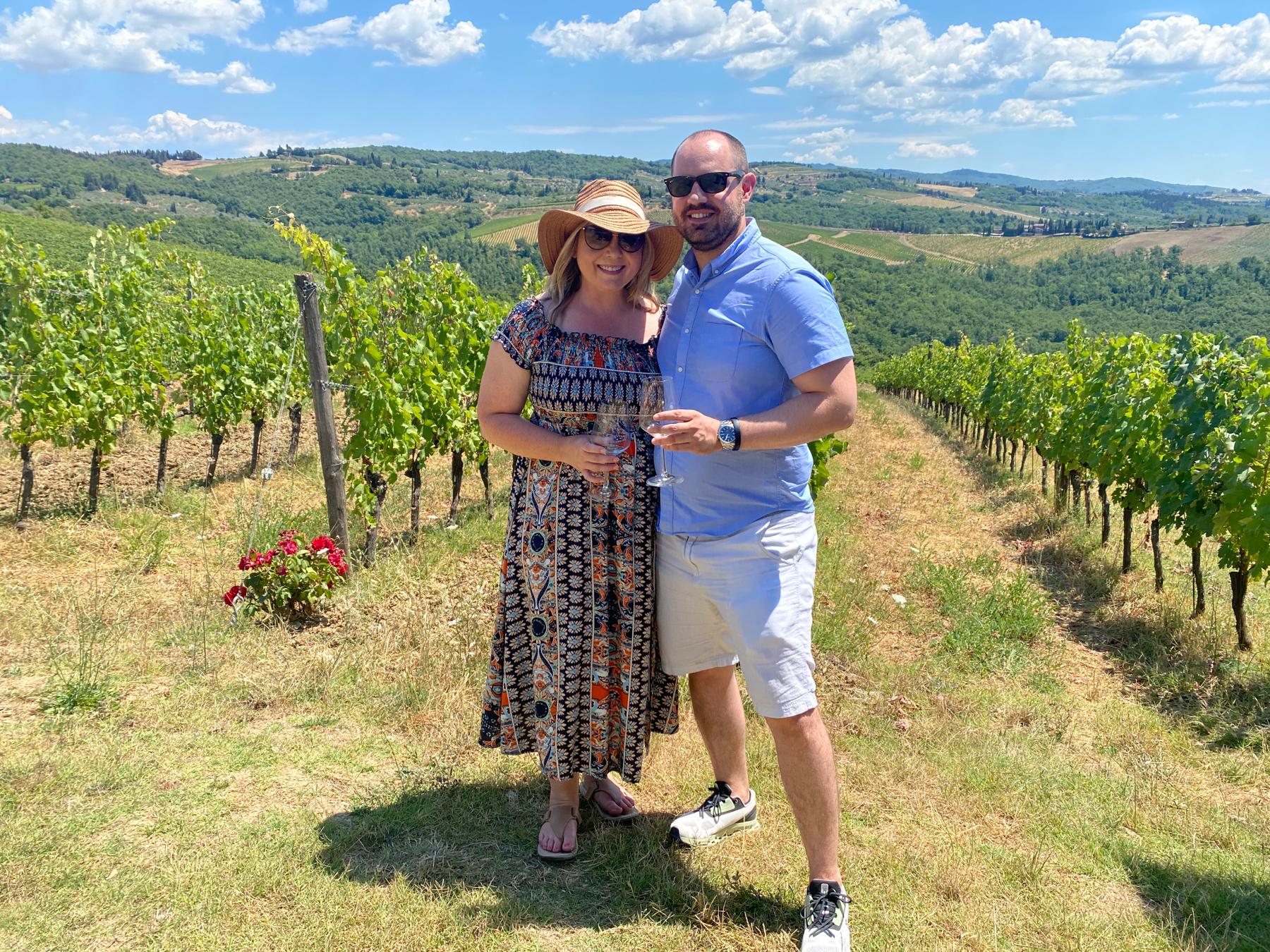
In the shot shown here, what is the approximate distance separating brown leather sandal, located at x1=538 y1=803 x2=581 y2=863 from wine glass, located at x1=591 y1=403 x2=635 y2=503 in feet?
4.14

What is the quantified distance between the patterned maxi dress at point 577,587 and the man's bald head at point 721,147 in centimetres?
59

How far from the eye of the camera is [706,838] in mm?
2873

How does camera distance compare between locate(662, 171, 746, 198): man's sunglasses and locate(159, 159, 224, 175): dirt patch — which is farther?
locate(159, 159, 224, 175): dirt patch

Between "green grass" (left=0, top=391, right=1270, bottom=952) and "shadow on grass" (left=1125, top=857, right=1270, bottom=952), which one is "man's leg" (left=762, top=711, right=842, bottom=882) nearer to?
"green grass" (left=0, top=391, right=1270, bottom=952)

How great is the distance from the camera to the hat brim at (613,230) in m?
2.46

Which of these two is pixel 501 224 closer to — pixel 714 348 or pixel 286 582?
pixel 286 582

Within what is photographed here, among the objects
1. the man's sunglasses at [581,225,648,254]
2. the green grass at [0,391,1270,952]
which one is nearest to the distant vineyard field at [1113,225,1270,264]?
the green grass at [0,391,1270,952]

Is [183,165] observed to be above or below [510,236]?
above

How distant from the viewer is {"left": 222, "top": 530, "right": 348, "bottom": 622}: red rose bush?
485 cm

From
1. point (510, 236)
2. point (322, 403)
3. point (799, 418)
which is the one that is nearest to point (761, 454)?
point (799, 418)

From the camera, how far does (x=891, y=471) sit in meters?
13.3

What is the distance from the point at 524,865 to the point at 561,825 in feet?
0.58

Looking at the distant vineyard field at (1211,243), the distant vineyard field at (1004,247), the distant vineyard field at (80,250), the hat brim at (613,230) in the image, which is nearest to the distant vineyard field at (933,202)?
the distant vineyard field at (1004,247)

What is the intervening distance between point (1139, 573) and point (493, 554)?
5.81 metres
